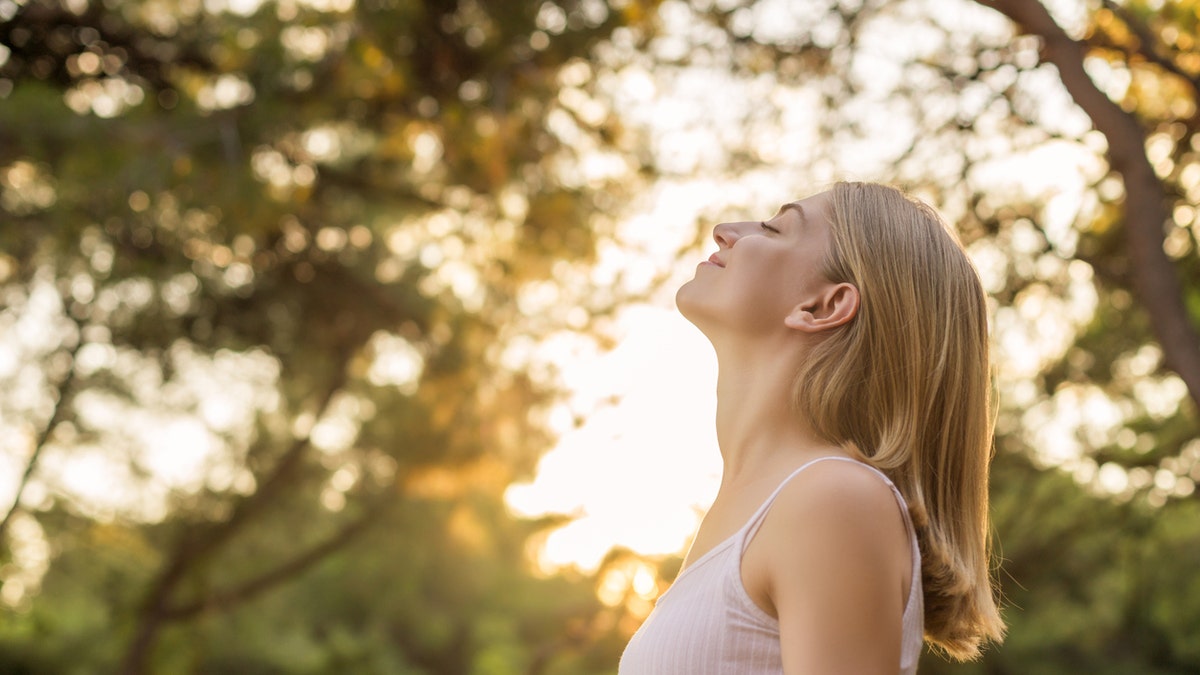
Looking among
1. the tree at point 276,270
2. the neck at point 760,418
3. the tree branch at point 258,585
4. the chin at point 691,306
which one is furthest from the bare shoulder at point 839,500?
the tree branch at point 258,585

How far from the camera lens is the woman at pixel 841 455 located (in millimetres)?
1486

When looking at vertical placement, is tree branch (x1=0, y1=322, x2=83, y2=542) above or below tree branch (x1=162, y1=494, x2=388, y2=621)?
above

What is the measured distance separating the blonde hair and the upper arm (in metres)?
0.19

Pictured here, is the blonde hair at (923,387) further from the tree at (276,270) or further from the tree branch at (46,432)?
the tree branch at (46,432)

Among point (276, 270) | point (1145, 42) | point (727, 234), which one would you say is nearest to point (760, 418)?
point (727, 234)

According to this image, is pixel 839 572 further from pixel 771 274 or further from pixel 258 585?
pixel 258 585

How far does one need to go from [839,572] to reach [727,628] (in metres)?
0.24

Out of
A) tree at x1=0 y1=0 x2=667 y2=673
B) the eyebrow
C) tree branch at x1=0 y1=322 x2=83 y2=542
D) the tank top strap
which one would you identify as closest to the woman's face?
the eyebrow

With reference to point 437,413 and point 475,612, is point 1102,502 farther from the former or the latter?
point 475,612

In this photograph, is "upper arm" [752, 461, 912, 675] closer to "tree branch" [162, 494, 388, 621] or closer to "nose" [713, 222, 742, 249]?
"nose" [713, 222, 742, 249]

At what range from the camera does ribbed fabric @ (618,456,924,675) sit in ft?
5.24

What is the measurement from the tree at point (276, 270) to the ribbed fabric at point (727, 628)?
4.66m

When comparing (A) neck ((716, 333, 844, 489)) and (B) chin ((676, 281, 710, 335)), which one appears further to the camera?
(B) chin ((676, 281, 710, 335))

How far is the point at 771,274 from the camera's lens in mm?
1942
